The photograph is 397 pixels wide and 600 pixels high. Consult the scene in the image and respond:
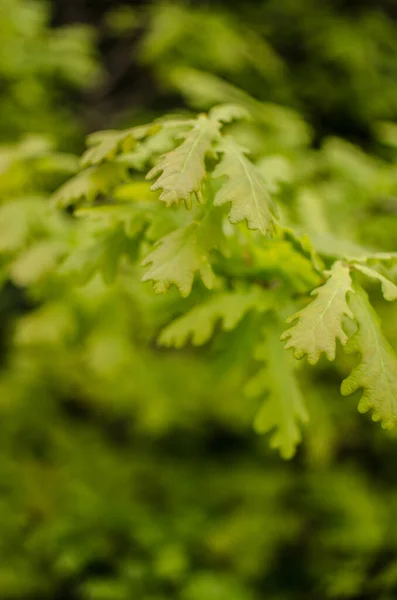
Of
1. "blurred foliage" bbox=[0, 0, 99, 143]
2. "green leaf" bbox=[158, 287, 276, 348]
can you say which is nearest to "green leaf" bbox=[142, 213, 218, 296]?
"green leaf" bbox=[158, 287, 276, 348]

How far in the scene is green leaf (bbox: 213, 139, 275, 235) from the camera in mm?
841

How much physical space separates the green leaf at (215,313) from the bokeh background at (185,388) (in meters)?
0.09

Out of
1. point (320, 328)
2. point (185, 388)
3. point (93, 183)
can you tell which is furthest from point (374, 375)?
point (185, 388)

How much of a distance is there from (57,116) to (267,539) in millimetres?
2189

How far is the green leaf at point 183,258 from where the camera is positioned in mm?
893

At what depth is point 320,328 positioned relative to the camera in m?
0.81

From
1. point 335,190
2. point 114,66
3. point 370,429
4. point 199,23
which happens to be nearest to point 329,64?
point 199,23

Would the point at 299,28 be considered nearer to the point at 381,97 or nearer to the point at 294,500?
the point at 381,97

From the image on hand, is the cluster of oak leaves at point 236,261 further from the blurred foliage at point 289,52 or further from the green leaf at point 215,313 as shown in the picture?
the blurred foliage at point 289,52

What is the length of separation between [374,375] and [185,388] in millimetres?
1821

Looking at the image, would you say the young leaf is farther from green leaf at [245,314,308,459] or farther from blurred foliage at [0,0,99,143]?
blurred foliage at [0,0,99,143]

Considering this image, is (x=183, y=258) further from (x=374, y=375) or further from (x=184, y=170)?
(x=374, y=375)

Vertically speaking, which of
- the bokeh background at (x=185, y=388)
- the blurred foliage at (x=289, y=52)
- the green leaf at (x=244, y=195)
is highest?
the blurred foliage at (x=289, y=52)

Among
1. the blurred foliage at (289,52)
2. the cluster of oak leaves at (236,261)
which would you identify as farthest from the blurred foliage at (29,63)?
the cluster of oak leaves at (236,261)
